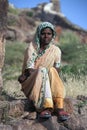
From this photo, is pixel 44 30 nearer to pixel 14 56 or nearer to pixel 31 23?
pixel 14 56

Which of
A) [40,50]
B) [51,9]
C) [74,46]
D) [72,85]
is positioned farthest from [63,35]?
[40,50]

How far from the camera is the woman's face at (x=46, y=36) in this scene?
7336mm

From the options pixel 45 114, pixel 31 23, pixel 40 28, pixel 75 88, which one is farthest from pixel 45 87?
pixel 31 23

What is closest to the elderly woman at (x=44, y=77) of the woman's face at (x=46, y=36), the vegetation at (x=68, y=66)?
the woman's face at (x=46, y=36)

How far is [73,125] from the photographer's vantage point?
23.2 feet

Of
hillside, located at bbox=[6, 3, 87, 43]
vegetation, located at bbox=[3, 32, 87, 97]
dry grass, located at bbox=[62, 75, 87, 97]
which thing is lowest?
dry grass, located at bbox=[62, 75, 87, 97]

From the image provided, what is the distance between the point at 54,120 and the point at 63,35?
86.1 ft

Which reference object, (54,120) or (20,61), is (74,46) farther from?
(54,120)

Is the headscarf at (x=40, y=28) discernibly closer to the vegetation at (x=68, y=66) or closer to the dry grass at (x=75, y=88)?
the vegetation at (x=68, y=66)

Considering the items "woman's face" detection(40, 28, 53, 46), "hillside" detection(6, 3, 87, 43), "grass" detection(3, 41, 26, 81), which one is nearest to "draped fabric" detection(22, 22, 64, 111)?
"woman's face" detection(40, 28, 53, 46)

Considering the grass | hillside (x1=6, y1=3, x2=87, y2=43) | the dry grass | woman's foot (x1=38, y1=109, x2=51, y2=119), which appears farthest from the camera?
hillside (x1=6, y1=3, x2=87, y2=43)

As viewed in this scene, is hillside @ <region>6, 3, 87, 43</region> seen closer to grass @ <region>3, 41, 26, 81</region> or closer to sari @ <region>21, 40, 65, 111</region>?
grass @ <region>3, 41, 26, 81</region>

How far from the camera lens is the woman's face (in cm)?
734

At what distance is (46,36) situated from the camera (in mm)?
7352
